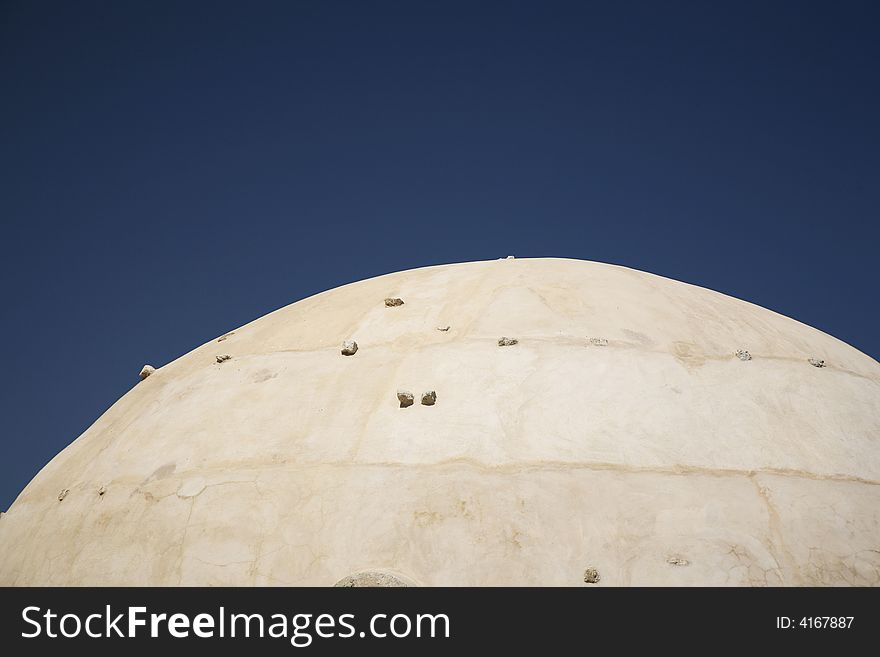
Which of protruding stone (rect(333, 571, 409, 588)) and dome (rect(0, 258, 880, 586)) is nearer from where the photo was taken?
protruding stone (rect(333, 571, 409, 588))

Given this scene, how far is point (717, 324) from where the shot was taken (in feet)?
31.3

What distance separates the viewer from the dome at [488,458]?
275 inches

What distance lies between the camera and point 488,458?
7484 mm

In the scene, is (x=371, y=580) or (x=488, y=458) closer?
(x=371, y=580)

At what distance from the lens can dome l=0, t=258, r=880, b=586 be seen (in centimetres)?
698

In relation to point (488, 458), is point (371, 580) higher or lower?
lower

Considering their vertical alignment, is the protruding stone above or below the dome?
below
